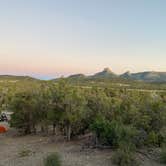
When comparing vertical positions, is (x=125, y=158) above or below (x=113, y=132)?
below

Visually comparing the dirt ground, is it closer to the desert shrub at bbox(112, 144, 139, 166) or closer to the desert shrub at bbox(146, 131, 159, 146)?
the desert shrub at bbox(112, 144, 139, 166)

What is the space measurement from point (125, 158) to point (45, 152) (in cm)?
576

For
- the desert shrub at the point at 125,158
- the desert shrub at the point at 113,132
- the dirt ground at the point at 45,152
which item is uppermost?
the desert shrub at the point at 113,132

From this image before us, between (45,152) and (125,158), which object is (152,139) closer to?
(125,158)

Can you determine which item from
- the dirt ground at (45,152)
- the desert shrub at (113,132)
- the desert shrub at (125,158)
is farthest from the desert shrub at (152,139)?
the desert shrub at (125,158)

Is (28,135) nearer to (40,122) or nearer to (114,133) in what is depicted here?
(40,122)

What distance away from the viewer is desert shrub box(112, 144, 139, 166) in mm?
15359

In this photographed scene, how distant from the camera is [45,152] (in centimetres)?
1908

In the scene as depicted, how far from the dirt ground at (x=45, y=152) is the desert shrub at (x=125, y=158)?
1.56ft

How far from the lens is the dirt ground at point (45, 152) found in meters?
16.5

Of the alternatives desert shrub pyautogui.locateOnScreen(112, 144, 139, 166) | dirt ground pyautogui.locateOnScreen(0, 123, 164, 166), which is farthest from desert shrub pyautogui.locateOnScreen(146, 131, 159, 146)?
desert shrub pyautogui.locateOnScreen(112, 144, 139, 166)

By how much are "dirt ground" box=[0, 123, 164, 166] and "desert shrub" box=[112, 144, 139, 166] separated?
1.56 ft

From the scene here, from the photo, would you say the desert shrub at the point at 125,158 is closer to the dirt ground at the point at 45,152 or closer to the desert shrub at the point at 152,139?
the dirt ground at the point at 45,152

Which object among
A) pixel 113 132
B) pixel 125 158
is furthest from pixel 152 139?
pixel 125 158
